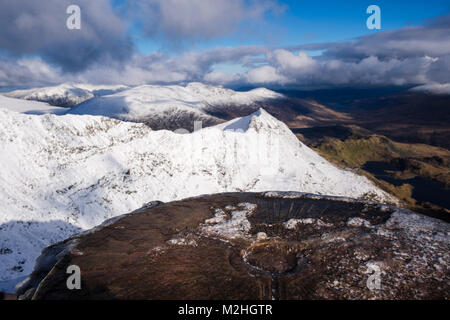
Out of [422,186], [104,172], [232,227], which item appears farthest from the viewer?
[422,186]

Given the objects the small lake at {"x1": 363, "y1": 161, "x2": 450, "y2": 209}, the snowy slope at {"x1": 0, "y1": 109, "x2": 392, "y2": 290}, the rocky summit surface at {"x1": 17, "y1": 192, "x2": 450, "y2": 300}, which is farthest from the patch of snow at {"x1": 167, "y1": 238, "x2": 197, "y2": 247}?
the small lake at {"x1": 363, "y1": 161, "x2": 450, "y2": 209}

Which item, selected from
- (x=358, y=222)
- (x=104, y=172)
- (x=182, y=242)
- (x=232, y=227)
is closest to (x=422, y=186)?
(x=104, y=172)

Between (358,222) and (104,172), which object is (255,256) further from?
(104,172)

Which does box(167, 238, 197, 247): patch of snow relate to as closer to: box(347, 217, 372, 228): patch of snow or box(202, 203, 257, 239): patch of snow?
box(202, 203, 257, 239): patch of snow

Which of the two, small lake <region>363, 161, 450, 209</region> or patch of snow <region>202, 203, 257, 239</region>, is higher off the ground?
patch of snow <region>202, 203, 257, 239</region>

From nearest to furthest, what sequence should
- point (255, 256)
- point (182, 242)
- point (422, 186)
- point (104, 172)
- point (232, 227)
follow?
point (255, 256), point (182, 242), point (232, 227), point (104, 172), point (422, 186)

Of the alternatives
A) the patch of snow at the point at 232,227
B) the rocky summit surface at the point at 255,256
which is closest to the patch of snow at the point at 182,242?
the rocky summit surface at the point at 255,256
